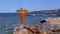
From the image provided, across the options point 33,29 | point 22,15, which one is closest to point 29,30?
point 33,29

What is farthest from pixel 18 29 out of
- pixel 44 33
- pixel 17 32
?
pixel 44 33

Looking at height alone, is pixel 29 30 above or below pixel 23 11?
below

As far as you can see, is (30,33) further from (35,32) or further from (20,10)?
(20,10)

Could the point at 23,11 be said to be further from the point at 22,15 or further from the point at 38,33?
the point at 38,33

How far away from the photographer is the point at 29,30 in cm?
893

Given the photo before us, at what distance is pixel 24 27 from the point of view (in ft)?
29.5

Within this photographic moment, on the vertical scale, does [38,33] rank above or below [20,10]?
below

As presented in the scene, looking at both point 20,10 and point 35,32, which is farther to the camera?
point 35,32

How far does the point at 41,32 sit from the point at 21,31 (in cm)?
97

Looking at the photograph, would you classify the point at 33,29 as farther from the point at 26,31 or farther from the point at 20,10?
the point at 20,10

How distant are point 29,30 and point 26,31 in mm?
249

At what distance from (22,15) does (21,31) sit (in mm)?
875

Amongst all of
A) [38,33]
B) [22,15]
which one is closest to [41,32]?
[38,33]

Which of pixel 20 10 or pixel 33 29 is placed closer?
pixel 20 10
